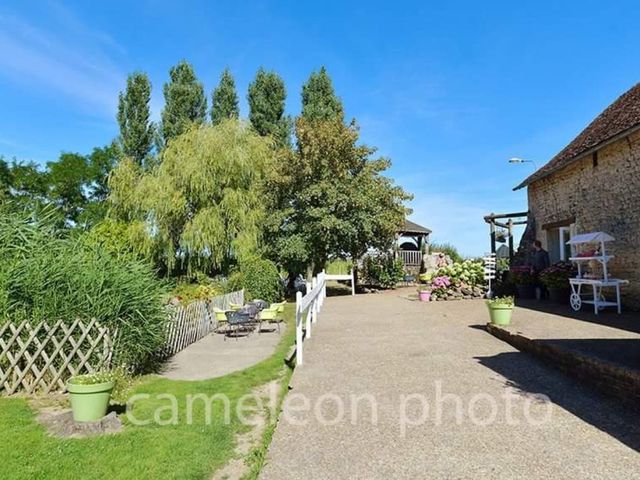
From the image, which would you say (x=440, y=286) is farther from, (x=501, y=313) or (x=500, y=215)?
(x=501, y=313)

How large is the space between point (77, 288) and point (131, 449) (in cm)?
368

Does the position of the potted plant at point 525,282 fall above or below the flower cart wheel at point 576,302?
above

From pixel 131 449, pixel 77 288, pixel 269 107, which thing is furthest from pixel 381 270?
pixel 131 449

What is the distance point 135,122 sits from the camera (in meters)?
32.0

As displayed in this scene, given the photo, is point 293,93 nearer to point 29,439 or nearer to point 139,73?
point 139,73

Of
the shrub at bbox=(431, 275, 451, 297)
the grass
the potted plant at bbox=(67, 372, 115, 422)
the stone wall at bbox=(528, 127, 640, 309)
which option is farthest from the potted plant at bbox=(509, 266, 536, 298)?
the potted plant at bbox=(67, 372, 115, 422)

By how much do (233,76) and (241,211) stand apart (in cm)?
1669

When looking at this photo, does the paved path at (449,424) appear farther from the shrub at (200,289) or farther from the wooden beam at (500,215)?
the wooden beam at (500,215)

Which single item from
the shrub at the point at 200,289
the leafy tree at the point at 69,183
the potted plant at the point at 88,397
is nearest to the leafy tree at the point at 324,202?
the shrub at the point at 200,289

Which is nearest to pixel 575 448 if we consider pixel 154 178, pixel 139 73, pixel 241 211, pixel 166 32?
pixel 166 32

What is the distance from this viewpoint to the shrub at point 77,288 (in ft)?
23.5

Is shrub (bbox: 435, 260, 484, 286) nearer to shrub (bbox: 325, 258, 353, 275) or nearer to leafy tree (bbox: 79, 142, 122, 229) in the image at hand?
shrub (bbox: 325, 258, 353, 275)

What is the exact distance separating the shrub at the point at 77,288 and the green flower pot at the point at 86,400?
228 centimetres

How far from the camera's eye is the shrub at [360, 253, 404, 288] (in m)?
26.5
